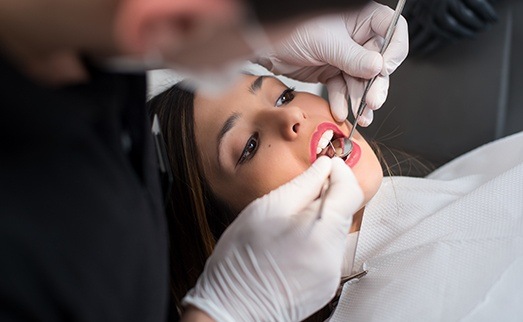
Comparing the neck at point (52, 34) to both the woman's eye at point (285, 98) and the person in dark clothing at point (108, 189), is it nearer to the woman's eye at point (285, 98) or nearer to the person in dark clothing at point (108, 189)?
the person in dark clothing at point (108, 189)

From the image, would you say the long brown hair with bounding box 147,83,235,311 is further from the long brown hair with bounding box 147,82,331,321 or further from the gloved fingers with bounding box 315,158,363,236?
the gloved fingers with bounding box 315,158,363,236

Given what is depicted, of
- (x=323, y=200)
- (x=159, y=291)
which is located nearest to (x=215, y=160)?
(x=323, y=200)

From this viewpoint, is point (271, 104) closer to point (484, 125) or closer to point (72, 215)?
point (72, 215)

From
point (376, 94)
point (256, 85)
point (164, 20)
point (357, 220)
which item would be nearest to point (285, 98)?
point (256, 85)

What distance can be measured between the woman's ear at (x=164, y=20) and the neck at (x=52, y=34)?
14 mm

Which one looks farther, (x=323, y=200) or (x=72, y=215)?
(x=323, y=200)

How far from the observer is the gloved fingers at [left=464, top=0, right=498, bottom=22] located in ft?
5.22

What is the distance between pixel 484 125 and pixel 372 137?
29cm

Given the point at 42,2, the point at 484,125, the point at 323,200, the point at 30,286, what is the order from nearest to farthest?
the point at 42,2 < the point at 30,286 < the point at 323,200 < the point at 484,125

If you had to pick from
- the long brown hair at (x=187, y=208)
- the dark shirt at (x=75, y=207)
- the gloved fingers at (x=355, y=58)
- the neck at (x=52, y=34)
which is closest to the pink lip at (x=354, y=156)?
the gloved fingers at (x=355, y=58)

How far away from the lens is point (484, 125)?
172 cm

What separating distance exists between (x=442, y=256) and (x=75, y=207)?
26.4 inches

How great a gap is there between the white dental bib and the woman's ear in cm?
69

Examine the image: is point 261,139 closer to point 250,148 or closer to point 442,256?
point 250,148
